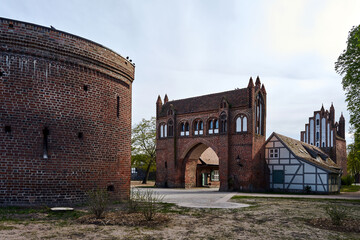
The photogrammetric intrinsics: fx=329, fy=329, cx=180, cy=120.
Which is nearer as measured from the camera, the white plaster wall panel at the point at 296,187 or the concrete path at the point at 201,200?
the concrete path at the point at 201,200

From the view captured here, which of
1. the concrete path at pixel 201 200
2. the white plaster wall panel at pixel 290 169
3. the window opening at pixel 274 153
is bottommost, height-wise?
the concrete path at pixel 201 200

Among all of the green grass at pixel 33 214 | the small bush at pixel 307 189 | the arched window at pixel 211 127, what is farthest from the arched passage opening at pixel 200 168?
the green grass at pixel 33 214

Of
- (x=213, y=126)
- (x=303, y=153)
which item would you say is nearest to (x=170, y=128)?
(x=213, y=126)

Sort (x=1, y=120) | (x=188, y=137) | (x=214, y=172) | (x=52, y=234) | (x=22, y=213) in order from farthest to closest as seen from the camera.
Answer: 1. (x=214, y=172)
2. (x=188, y=137)
3. (x=1, y=120)
4. (x=22, y=213)
5. (x=52, y=234)

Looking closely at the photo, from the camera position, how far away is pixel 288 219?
1082 centimetres

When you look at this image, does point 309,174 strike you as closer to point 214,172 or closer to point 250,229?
point 214,172

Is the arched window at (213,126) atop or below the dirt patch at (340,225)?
atop

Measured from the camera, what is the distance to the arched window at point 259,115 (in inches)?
1204

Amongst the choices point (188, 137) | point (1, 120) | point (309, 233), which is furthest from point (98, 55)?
point (188, 137)

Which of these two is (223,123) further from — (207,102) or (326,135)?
(326,135)

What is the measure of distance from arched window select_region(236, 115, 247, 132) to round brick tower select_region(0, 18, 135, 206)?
18.2m

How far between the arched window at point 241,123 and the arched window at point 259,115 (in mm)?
1227

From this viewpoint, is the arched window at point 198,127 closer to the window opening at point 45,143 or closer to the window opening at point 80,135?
the window opening at point 80,135

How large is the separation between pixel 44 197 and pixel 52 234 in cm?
409
